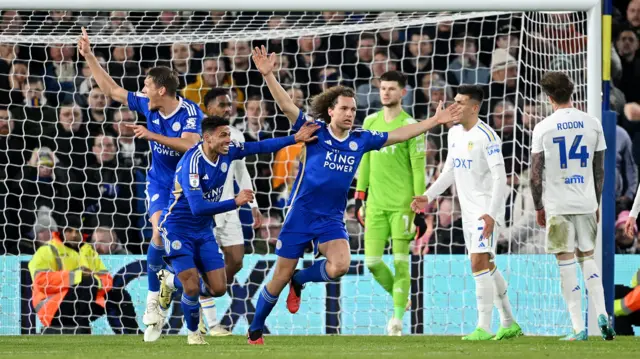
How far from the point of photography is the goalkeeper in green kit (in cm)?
932

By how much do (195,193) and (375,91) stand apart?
479 cm

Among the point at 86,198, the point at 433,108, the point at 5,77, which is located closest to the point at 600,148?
the point at 433,108

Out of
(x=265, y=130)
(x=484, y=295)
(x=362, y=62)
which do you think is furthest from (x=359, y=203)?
(x=484, y=295)

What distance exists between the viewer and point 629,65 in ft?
40.2

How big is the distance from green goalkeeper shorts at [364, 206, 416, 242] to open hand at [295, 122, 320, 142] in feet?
5.65

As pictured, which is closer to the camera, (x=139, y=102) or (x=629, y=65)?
(x=139, y=102)

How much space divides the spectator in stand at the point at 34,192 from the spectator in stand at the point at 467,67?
421cm

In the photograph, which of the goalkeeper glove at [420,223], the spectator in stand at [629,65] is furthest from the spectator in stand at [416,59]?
the spectator in stand at [629,65]

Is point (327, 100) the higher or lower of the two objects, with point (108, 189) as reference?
higher

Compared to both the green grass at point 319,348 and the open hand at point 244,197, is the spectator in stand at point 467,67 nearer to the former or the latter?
the green grass at point 319,348

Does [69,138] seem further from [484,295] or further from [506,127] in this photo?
[484,295]

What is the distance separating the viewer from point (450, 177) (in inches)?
347

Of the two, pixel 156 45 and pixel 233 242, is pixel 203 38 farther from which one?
pixel 233 242

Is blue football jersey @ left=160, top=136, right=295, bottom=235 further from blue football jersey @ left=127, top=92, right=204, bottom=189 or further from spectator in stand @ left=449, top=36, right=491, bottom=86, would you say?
spectator in stand @ left=449, top=36, right=491, bottom=86
